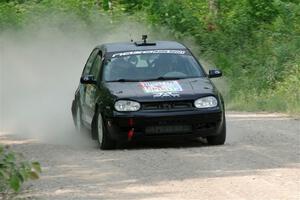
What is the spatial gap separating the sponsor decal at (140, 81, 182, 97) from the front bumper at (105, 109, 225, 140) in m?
0.27

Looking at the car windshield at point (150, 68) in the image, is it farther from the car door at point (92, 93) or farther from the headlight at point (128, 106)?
the headlight at point (128, 106)

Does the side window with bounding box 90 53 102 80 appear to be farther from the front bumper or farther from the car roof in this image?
the front bumper

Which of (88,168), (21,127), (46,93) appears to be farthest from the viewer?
(46,93)

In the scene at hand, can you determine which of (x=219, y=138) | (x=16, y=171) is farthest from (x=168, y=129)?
(x=16, y=171)

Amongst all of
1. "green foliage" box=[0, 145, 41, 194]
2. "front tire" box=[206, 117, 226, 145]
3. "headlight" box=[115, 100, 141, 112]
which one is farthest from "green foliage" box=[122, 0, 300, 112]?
"green foliage" box=[0, 145, 41, 194]

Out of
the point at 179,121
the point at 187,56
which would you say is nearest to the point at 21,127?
the point at 187,56

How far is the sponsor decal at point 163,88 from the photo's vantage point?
44.3ft

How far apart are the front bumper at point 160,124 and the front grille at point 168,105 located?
0.07 metres

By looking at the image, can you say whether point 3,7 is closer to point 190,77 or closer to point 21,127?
point 21,127

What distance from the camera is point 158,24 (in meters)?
29.8

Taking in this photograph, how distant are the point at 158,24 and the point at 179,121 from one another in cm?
1660

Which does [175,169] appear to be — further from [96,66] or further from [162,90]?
[96,66]

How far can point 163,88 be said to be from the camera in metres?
13.7

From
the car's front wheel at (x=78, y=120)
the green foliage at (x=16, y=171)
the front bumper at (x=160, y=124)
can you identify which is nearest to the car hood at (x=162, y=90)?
the front bumper at (x=160, y=124)
